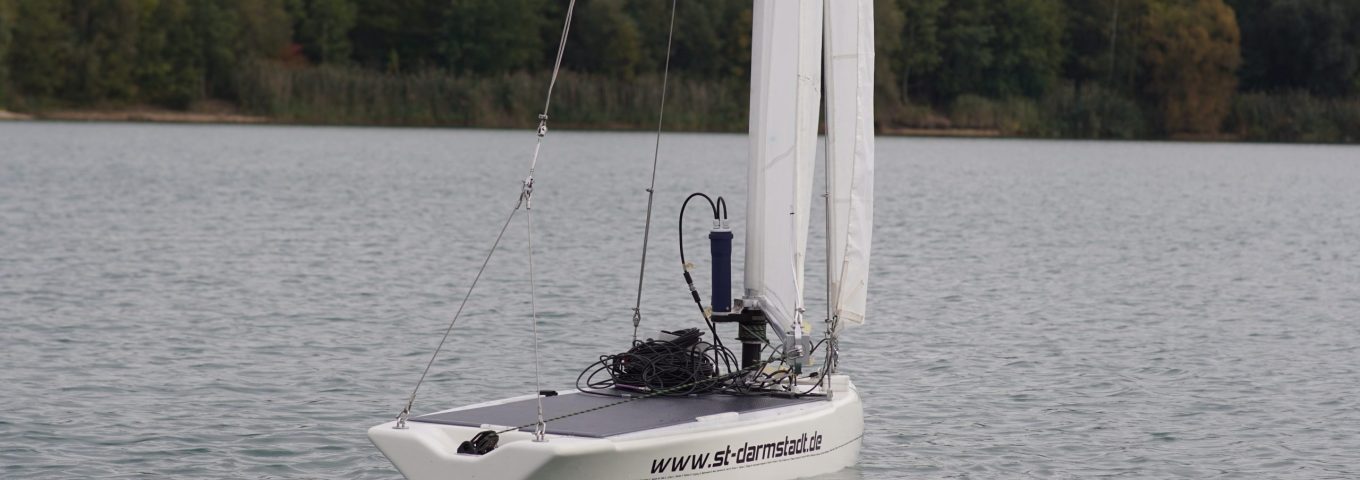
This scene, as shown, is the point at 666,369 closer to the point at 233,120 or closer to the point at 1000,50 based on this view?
the point at 233,120

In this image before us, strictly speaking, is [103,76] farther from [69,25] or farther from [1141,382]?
[1141,382]

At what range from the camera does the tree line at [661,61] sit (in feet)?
299

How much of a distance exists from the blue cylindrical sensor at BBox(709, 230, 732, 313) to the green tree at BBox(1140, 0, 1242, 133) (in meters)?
85.9

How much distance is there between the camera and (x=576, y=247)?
101ft

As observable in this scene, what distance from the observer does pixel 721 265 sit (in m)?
11.9

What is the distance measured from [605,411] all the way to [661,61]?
88.0 meters

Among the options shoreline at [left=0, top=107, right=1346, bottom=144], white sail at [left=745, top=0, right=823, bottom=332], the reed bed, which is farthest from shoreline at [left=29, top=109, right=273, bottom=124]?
white sail at [left=745, top=0, right=823, bottom=332]

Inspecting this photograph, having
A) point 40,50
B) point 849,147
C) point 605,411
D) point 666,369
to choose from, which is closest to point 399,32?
point 40,50

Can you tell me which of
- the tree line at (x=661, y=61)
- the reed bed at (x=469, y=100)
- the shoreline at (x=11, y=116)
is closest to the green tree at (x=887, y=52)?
the tree line at (x=661, y=61)

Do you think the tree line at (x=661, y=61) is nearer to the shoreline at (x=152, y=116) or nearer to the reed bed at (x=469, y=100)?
the reed bed at (x=469, y=100)

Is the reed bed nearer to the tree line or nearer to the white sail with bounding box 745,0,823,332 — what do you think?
the tree line

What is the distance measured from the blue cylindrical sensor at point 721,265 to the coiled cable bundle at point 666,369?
0.30 meters

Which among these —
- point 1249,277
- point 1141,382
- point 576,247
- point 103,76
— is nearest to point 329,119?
point 103,76

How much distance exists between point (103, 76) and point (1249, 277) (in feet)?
245
